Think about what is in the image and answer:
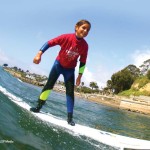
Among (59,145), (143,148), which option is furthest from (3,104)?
(143,148)

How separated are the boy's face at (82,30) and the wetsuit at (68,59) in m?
0.13

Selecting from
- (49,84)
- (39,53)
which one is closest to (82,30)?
(39,53)

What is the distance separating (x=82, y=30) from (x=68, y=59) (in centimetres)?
72

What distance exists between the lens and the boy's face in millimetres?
6621

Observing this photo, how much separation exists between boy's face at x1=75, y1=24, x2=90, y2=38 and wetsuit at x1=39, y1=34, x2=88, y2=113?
0.43 feet

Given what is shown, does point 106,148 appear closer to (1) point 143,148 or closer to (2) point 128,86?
(1) point 143,148

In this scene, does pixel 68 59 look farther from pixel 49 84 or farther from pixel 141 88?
pixel 141 88

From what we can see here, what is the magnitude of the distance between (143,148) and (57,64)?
8.66 ft

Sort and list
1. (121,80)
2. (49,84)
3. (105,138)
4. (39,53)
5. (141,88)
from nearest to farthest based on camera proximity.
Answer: (105,138) < (39,53) < (49,84) < (141,88) < (121,80)

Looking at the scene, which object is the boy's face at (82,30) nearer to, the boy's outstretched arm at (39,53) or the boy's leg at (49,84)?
the boy's outstretched arm at (39,53)

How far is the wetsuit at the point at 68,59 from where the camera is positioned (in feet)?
22.3

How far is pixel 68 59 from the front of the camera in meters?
6.85

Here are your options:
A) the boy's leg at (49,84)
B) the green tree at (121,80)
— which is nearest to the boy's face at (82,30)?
the boy's leg at (49,84)

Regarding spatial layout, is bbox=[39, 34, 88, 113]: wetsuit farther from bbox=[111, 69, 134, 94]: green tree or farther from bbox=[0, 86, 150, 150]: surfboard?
bbox=[111, 69, 134, 94]: green tree
